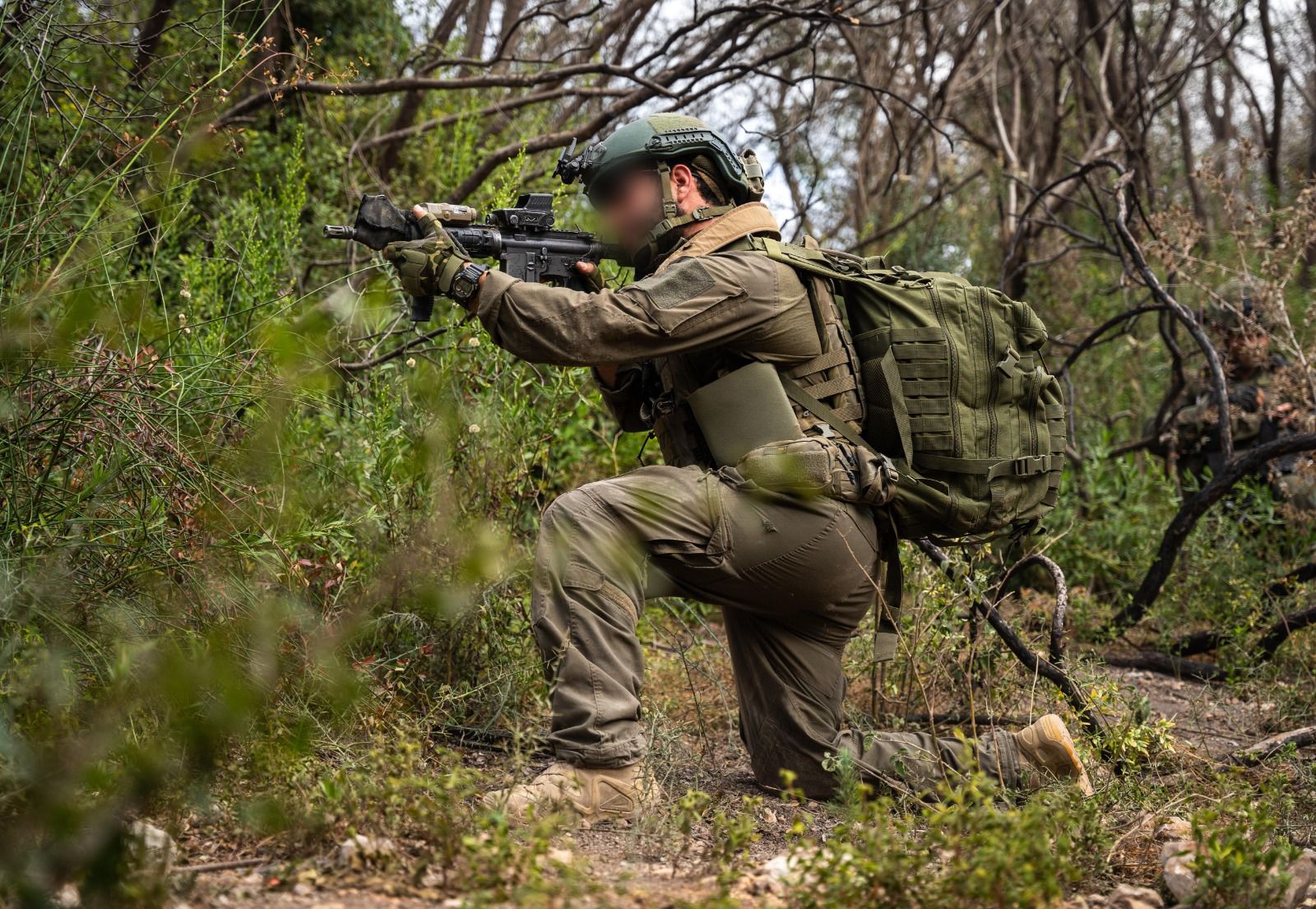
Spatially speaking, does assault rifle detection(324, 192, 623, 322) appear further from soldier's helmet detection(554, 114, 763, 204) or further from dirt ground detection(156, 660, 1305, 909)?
dirt ground detection(156, 660, 1305, 909)

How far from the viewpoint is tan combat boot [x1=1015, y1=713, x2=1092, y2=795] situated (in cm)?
321

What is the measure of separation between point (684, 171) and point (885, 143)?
6601 mm

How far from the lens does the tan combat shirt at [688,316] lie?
3045 mm

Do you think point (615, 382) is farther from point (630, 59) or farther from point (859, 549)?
point (630, 59)

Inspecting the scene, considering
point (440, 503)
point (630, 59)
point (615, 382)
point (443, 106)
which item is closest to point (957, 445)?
point (615, 382)

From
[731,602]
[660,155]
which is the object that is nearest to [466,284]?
[660,155]

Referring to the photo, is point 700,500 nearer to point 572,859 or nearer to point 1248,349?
point 572,859

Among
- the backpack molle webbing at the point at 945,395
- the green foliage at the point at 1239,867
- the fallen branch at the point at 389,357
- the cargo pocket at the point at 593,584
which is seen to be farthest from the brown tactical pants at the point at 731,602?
the fallen branch at the point at 389,357

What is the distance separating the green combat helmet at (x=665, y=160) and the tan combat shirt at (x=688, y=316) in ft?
0.26

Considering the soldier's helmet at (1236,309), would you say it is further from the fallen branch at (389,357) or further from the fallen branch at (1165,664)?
the fallen branch at (389,357)

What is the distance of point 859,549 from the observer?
3289 mm

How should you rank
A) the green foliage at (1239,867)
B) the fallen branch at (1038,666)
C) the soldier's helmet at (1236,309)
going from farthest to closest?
the soldier's helmet at (1236,309), the fallen branch at (1038,666), the green foliage at (1239,867)

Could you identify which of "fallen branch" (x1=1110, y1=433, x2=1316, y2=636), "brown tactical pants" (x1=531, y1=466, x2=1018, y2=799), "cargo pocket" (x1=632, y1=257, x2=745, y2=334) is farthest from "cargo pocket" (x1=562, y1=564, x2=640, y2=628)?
"fallen branch" (x1=1110, y1=433, x2=1316, y2=636)

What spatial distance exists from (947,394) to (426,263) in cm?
143
